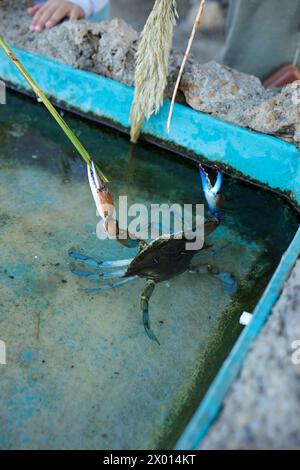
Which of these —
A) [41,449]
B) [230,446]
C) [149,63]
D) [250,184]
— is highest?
[149,63]

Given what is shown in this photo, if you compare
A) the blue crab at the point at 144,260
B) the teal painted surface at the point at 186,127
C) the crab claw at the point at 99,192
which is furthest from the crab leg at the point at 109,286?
the teal painted surface at the point at 186,127

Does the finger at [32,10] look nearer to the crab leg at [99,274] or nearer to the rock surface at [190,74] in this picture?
the rock surface at [190,74]

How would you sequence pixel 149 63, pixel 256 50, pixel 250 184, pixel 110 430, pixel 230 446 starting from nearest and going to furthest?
1. pixel 230 446
2. pixel 110 430
3. pixel 149 63
4. pixel 250 184
5. pixel 256 50

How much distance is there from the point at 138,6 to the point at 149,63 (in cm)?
222

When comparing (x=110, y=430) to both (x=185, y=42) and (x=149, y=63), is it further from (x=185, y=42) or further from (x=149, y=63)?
(x=185, y=42)

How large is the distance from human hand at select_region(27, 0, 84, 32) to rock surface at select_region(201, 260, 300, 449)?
6.99 ft

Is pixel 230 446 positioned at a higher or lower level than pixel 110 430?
higher

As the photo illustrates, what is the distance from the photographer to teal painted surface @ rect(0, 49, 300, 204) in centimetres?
236

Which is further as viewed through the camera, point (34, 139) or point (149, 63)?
point (34, 139)

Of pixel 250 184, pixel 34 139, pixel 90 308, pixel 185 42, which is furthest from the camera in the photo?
pixel 185 42

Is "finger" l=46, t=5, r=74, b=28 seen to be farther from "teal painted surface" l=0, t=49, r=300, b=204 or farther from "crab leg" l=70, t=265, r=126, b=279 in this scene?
"crab leg" l=70, t=265, r=126, b=279

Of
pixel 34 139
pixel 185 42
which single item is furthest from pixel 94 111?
pixel 185 42

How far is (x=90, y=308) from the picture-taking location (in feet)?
6.30

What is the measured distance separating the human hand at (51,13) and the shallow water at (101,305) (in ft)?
1.85
